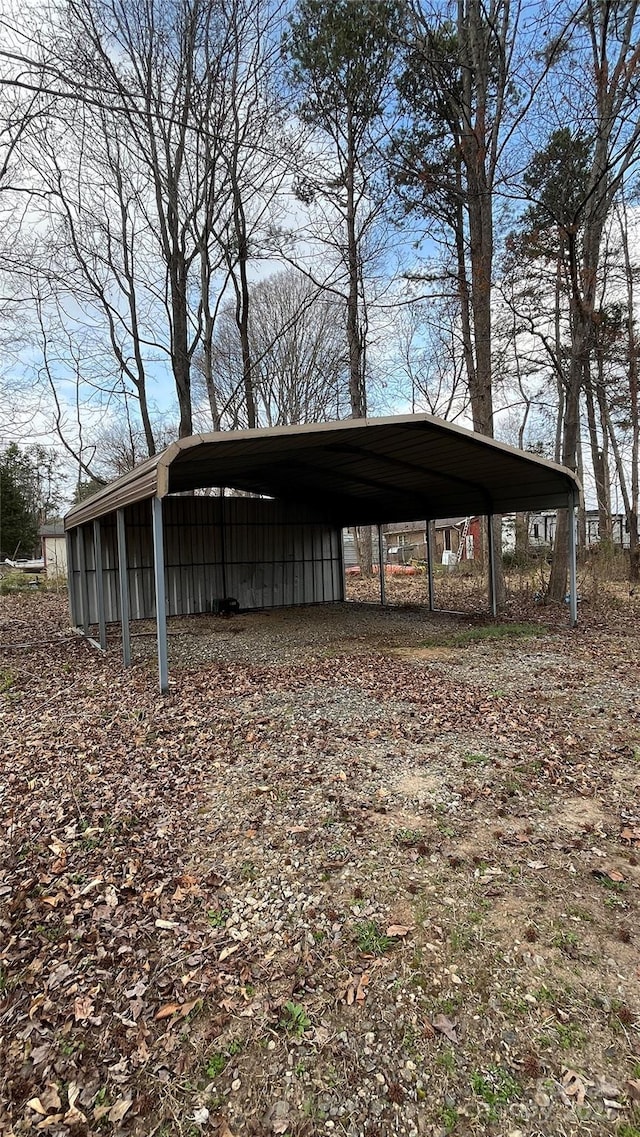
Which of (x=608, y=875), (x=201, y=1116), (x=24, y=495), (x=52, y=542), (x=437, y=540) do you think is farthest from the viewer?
(x=52, y=542)

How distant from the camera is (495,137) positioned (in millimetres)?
11125

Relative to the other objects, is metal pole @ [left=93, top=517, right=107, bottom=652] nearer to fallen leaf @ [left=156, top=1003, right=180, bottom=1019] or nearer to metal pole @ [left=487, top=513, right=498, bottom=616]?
fallen leaf @ [left=156, top=1003, right=180, bottom=1019]

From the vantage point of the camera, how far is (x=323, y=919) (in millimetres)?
2467

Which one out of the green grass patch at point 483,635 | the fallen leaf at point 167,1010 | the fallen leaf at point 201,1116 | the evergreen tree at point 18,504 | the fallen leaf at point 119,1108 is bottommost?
the fallen leaf at point 201,1116


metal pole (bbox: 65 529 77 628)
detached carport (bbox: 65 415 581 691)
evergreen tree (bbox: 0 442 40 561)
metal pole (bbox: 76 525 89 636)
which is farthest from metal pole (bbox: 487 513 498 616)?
evergreen tree (bbox: 0 442 40 561)

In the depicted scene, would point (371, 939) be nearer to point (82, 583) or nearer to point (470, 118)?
point (82, 583)

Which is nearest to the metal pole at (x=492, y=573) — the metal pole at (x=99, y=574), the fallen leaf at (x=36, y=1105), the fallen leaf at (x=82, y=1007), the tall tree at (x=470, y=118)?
the tall tree at (x=470, y=118)

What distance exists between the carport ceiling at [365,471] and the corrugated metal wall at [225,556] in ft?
2.54

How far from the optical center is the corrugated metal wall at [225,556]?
12.6 m

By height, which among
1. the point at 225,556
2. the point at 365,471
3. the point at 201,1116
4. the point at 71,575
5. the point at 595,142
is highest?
the point at 595,142

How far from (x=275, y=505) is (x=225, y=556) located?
1.96m

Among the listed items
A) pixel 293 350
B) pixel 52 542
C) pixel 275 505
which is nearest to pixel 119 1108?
pixel 275 505

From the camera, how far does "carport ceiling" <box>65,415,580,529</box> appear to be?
6477mm

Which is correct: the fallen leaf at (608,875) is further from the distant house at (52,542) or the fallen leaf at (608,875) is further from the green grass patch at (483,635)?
the distant house at (52,542)
